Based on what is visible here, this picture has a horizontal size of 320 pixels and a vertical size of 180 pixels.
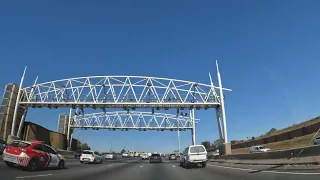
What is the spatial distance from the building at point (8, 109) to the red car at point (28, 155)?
3386 centimetres

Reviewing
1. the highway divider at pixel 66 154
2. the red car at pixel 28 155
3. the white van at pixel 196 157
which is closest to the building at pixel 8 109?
the highway divider at pixel 66 154

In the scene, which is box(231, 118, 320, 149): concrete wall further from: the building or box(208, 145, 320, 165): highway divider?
the building

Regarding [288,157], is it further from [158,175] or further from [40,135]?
[40,135]

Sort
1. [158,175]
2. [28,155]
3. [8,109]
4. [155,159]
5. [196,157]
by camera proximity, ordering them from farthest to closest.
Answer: [8,109] < [155,159] < [196,157] < [158,175] < [28,155]

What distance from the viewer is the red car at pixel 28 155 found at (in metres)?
19.4

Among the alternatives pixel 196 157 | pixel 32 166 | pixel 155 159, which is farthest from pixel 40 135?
pixel 32 166

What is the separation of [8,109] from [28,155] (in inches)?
1458

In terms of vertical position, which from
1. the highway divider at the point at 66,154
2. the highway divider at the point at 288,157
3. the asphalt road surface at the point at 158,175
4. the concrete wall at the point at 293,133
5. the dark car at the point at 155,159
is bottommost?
the asphalt road surface at the point at 158,175

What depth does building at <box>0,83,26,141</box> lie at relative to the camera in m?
51.8

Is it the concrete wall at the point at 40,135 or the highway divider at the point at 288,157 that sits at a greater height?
the concrete wall at the point at 40,135

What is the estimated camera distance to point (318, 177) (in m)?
12.9

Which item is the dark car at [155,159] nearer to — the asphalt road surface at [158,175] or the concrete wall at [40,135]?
the concrete wall at [40,135]

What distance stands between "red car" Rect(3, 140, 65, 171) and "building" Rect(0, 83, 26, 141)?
33.9 metres

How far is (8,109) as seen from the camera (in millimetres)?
52812
